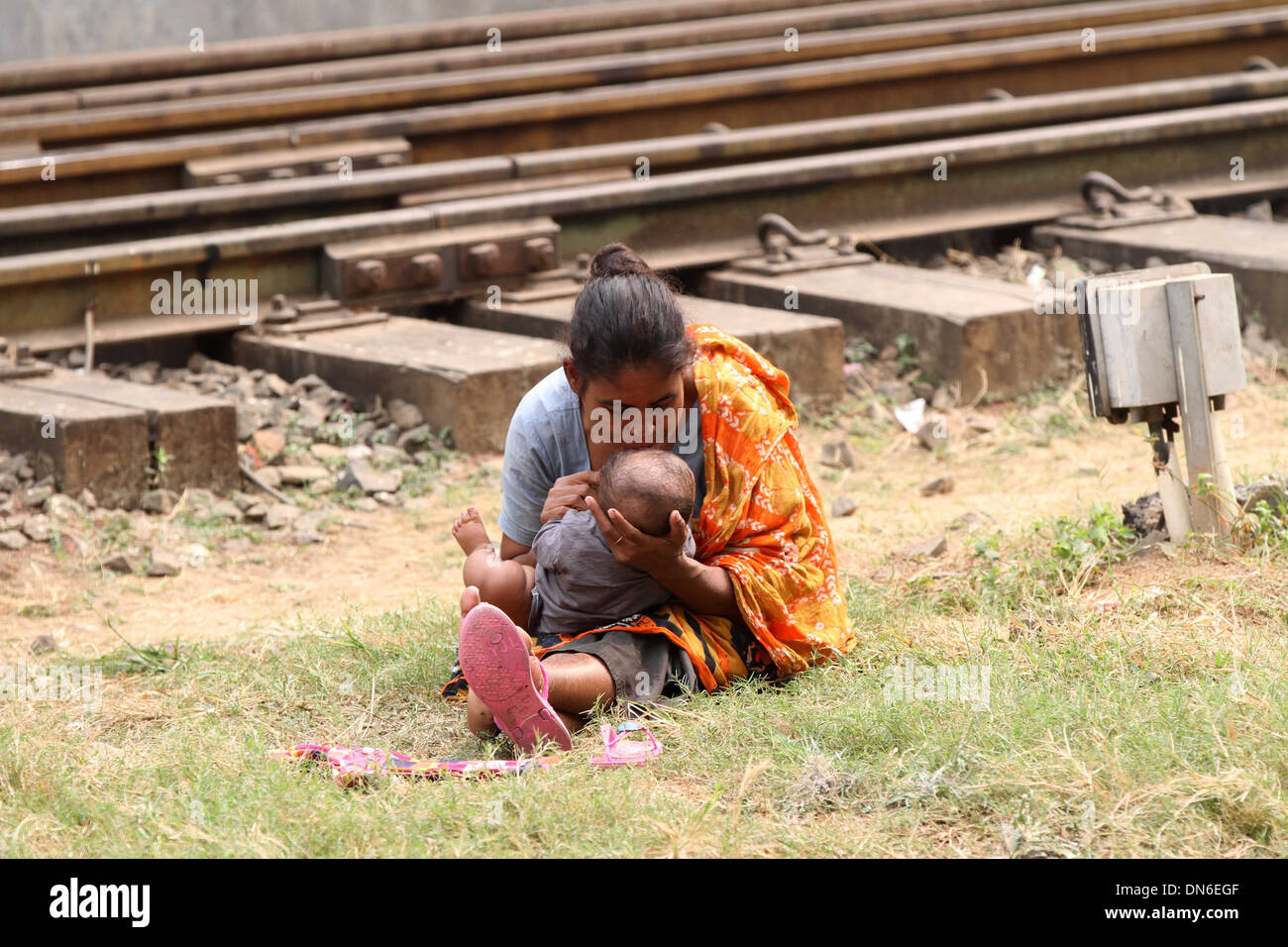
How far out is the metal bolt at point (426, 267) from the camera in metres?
7.01

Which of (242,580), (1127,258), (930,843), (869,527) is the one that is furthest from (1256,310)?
(930,843)

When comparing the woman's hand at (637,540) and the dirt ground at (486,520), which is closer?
the woman's hand at (637,540)

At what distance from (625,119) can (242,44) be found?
2.76 meters

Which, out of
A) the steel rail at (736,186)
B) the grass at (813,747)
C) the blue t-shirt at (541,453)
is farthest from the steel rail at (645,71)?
the blue t-shirt at (541,453)

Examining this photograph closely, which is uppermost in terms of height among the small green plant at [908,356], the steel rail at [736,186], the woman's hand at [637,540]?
the steel rail at [736,186]

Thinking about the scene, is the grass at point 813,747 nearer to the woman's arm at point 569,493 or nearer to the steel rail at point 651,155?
the woman's arm at point 569,493

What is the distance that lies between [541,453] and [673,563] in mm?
512

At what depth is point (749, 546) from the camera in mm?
3908

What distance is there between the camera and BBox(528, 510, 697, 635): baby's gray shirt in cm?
373

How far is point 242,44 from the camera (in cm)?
1030

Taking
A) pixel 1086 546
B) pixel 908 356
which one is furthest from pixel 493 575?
pixel 908 356

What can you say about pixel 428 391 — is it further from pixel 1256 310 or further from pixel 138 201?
pixel 1256 310

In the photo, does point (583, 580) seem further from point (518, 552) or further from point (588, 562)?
point (518, 552)

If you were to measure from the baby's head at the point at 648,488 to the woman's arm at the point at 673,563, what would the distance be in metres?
0.03
